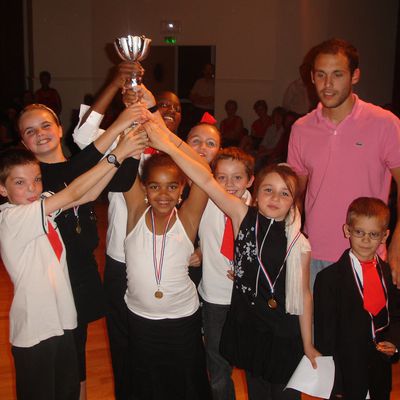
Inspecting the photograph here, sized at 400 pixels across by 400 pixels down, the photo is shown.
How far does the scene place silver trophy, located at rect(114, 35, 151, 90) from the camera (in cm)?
203

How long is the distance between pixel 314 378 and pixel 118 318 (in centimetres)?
89

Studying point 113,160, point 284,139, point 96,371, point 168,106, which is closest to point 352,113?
point 168,106

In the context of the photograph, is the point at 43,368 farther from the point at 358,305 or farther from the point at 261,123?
the point at 261,123

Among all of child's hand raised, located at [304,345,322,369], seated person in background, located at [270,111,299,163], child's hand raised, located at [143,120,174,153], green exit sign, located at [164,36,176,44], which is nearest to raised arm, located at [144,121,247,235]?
child's hand raised, located at [143,120,174,153]

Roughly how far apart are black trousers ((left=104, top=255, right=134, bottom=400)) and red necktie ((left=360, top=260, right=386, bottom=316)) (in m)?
1.04

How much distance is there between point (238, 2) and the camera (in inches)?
336

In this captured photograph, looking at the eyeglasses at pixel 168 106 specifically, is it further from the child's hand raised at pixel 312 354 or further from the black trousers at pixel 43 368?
the child's hand raised at pixel 312 354

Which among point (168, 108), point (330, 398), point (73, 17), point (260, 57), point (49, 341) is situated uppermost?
point (73, 17)

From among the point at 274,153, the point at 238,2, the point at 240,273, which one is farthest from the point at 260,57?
the point at 240,273

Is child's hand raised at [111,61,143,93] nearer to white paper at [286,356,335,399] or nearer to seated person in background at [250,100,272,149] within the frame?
white paper at [286,356,335,399]

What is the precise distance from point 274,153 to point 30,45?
4.80 meters

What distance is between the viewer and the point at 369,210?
2164mm

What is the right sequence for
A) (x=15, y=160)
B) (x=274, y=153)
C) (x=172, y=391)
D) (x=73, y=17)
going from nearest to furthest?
1. (x=15, y=160)
2. (x=172, y=391)
3. (x=274, y=153)
4. (x=73, y=17)

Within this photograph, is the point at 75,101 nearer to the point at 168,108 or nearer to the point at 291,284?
the point at 168,108
